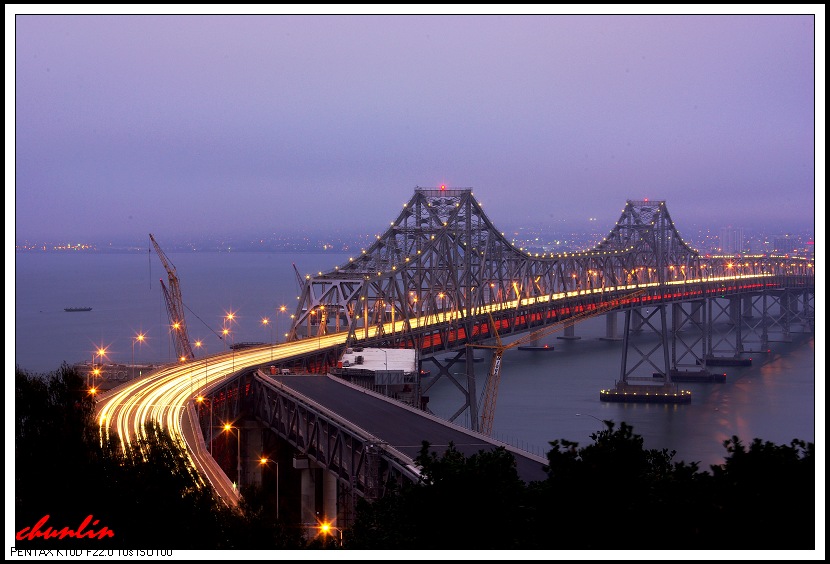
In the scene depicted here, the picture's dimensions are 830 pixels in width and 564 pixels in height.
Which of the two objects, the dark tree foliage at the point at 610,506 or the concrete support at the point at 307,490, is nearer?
the dark tree foliage at the point at 610,506

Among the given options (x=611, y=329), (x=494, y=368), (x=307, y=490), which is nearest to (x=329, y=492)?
(x=307, y=490)

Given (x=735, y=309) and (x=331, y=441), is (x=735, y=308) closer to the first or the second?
(x=735, y=309)

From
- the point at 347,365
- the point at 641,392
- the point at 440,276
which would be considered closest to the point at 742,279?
the point at 641,392

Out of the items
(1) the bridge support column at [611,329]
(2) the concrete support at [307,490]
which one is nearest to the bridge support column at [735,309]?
(1) the bridge support column at [611,329]

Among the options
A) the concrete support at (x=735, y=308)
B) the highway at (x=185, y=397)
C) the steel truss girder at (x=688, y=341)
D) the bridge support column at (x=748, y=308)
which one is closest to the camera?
the highway at (x=185, y=397)

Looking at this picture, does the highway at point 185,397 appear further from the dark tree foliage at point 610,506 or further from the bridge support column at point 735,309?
the bridge support column at point 735,309

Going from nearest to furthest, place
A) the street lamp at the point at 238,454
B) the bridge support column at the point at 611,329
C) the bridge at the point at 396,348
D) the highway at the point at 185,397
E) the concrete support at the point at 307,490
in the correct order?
the highway at the point at 185,397 < the bridge at the point at 396,348 < the concrete support at the point at 307,490 < the street lamp at the point at 238,454 < the bridge support column at the point at 611,329

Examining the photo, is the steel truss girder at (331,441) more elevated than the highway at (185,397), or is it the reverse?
the highway at (185,397)
